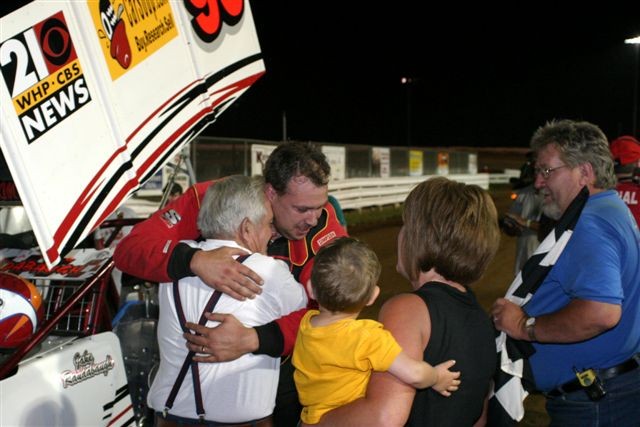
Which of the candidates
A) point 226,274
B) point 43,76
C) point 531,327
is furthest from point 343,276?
point 43,76

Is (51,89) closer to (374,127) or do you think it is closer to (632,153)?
(632,153)

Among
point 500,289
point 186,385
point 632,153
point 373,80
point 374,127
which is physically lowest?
point 374,127

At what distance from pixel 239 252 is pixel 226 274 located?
0.52 ft

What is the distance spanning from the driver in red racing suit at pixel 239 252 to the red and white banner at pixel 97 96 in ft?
A: 0.89

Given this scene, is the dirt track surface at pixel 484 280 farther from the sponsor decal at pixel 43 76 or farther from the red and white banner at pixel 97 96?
A: the sponsor decal at pixel 43 76

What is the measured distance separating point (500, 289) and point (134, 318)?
22.0ft

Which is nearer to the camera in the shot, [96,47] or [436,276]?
[436,276]

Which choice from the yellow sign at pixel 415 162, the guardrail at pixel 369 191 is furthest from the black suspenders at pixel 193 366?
the yellow sign at pixel 415 162

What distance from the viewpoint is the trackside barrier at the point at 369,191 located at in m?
19.5

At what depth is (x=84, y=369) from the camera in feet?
8.89

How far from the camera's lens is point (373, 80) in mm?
78688

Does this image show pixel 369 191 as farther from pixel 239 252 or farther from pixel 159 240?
pixel 239 252

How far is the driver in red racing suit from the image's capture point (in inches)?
93.0

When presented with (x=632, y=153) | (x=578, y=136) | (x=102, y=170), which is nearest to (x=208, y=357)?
(x=102, y=170)
